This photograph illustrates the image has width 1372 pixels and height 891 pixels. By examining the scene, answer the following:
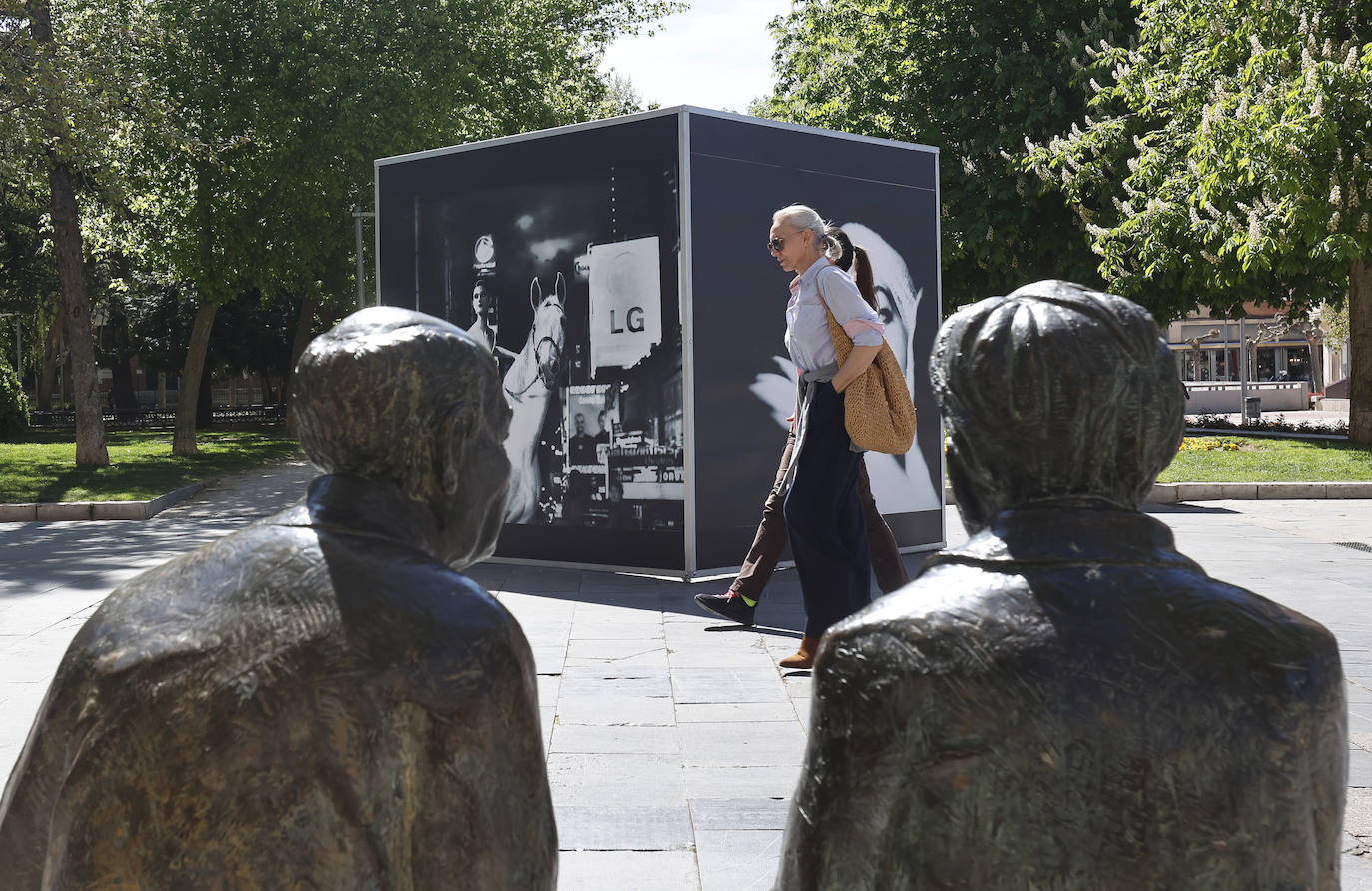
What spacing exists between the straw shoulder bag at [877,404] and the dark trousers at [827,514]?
0.11 metres

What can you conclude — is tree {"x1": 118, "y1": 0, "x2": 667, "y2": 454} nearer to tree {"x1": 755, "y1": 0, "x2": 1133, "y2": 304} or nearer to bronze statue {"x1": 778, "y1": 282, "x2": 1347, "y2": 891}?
tree {"x1": 755, "y1": 0, "x2": 1133, "y2": 304}

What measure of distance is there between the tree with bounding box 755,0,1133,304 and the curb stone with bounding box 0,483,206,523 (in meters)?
14.5

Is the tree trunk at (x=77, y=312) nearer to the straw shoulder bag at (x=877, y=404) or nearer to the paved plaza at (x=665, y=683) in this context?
the paved plaza at (x=665, y=683)

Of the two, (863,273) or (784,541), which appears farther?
(784,541)

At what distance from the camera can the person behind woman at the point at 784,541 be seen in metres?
6.38

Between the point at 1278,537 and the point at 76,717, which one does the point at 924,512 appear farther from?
the point at 76,717

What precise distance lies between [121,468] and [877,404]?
16.6 metres

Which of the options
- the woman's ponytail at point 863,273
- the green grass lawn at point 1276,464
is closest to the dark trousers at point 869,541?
the woman's ponytail at point 863,273

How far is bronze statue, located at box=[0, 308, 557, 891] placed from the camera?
1.45 metres

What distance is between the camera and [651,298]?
8.88 meters

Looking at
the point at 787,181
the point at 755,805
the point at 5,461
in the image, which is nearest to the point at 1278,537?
the point at 787,181

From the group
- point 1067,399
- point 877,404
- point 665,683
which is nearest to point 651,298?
point 877,404

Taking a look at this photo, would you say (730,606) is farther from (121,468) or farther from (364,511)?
(121,468)

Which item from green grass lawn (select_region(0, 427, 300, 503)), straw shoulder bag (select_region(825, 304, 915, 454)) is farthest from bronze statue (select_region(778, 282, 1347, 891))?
green grass lawn (select_region(0, 427, 300, 503))
